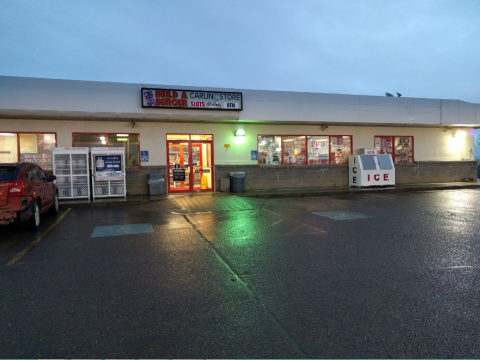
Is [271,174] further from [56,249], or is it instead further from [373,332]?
[373,332]

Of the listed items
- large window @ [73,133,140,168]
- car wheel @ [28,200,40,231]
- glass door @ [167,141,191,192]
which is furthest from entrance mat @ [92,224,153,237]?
large window @ [73,133,140,168]

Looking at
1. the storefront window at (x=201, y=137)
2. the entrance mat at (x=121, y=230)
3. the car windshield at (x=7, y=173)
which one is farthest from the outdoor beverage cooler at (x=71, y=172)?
the entrance mat at (x=121, y=230)

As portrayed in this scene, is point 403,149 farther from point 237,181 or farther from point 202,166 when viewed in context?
point 202,166

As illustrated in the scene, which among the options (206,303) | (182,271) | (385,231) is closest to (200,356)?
(206,303)

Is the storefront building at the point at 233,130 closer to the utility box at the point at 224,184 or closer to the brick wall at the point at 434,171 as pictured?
the brick wall at the point at 434,171

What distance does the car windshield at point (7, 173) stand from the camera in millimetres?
8078

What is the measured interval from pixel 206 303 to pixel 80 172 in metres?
11.5

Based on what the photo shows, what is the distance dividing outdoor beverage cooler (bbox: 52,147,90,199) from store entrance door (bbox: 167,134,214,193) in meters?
3.79

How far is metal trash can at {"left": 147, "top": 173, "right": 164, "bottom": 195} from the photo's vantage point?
15.2 meters

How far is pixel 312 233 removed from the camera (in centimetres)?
789

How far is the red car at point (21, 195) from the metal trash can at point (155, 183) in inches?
225

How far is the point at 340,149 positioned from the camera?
1903 centimetres

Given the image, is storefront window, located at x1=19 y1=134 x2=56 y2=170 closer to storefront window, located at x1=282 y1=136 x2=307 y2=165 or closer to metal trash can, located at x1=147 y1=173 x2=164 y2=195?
metal trash can, located at x1=147 y1=173 x2=164 y2=195

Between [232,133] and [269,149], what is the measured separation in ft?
7.05
